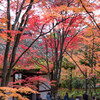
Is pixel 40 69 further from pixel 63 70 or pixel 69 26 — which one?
pixel 63 70

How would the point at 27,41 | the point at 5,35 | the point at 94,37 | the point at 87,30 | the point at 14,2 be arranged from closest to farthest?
the point at 5,35, the point at 14,2, the point at 87,30, the point at 94,37, the point at 27,41

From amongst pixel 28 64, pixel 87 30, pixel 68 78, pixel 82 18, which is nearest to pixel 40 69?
pixel 28 64

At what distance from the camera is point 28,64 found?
8.55 meters

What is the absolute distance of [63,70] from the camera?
14523mm

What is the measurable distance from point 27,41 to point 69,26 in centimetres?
792

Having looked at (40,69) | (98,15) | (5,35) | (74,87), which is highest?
(98,15)

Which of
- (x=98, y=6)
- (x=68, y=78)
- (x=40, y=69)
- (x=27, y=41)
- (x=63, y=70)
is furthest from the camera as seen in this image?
(x=68, y=78)

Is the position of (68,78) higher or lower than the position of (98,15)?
lower

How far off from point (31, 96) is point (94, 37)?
5.81 m

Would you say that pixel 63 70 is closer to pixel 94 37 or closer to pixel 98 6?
pixel 94 37

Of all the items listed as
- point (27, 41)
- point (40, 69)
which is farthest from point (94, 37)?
point (27, 41)

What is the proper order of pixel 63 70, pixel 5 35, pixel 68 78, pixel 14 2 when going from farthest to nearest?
pixel 68 78, pixel 63 70, pixel 14 2, pixel 5 35

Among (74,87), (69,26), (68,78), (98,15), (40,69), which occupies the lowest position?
(74,87)

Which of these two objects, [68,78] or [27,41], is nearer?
[27,41]
